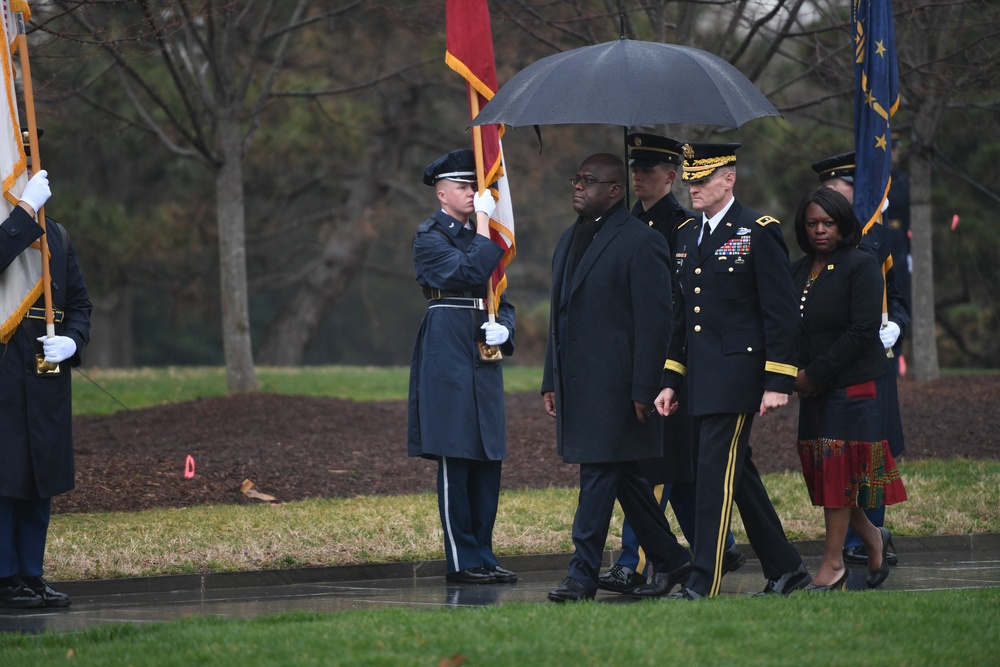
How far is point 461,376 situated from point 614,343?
1.50m

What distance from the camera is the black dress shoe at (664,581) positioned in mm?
7441

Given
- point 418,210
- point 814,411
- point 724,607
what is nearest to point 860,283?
point 814,411

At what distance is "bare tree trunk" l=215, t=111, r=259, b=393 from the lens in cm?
1680

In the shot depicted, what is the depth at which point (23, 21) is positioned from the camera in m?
8.17

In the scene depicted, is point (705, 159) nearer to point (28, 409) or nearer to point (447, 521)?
point (447, 521)

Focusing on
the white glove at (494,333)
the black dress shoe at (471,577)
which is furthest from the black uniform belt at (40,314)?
the black dress shoe at (471,577)

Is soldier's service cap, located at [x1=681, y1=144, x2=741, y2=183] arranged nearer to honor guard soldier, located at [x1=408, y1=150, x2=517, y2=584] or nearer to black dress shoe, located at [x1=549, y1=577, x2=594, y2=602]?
honor guard soldier, located at [x1=408, y1=150, x2=517, y2=584]

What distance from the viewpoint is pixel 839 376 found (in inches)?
283

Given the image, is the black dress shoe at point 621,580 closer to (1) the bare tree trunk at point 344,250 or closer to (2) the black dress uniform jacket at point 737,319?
(2) the black dress uniform jacket at point 737,319

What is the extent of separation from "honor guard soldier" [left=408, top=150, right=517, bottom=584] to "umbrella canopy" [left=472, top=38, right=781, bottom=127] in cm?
101

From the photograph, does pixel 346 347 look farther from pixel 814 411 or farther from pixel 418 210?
pixel 814 411

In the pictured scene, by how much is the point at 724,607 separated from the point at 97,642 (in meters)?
2.75

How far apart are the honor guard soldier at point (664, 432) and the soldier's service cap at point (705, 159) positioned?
1.56 feet

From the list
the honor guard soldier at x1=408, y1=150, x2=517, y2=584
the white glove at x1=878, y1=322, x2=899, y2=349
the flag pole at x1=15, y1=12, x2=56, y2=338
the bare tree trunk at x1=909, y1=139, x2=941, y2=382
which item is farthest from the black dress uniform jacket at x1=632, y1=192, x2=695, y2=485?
the bare tree trunk at x1=909, y1=139, x2=941, y2=382
